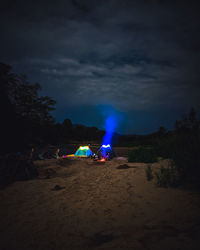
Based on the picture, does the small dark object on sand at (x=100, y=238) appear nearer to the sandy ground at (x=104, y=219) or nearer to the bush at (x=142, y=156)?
the sandy ground at (x=104, y=219)

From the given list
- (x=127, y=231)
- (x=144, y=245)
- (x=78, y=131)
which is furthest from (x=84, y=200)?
(x=78, y=131)

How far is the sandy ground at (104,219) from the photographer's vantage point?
2895 mm

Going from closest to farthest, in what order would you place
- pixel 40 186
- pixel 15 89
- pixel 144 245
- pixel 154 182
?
pixel 144 245, pixel 154 182, pixel 40 186, pixel 15 89

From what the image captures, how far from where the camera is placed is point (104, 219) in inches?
154

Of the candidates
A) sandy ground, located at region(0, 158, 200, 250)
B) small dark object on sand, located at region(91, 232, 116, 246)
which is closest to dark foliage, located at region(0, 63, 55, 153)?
sandy ground, located at region(0, 158, 200, 250)

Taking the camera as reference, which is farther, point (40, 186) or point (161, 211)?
point (40, 186)

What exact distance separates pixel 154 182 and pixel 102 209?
2.51m

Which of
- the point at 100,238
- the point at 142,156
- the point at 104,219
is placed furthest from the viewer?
the point at 142,156

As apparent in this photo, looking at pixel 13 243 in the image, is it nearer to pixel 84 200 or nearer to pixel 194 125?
pixel 84 200

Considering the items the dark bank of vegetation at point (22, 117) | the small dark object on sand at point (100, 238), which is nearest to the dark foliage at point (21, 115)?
the dark bank of vegetation at point (22, 117)

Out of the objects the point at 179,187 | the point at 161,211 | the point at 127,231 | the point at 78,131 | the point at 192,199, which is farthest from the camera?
the point at 78,131

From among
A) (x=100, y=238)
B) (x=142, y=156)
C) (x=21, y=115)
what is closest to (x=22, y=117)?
(x=21, y=115)

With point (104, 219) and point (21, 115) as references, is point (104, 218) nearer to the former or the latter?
point (104, 219)

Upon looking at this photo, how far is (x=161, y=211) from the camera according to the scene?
3.88 m
